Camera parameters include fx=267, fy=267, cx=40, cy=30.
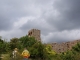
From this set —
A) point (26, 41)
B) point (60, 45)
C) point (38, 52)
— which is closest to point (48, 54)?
point (38, 52)

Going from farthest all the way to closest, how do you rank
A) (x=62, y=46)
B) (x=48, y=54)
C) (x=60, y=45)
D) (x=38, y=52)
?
1. (x=60, y=45)
2. (x=62, y=46)
3. (x=48, y=54)
4. (x=38, y=52)

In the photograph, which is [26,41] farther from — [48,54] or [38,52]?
[38,52]

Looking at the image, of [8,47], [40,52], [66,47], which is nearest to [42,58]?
[40,52]

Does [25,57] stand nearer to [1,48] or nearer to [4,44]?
[1,48]

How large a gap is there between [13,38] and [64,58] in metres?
11.7

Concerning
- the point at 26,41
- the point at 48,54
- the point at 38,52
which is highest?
the point at 26,41

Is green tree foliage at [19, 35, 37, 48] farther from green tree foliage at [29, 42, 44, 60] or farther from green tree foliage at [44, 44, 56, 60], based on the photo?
green tree foliage at [29, 42, 44, 60]

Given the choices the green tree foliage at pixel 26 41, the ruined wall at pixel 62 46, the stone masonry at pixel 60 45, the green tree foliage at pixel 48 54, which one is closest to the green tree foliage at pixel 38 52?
the green tree foliage at pixel 48 54

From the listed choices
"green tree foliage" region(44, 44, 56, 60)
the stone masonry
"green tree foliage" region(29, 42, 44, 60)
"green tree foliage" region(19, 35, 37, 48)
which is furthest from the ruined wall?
"green tree foliage" region(29, 42, 44, 60)

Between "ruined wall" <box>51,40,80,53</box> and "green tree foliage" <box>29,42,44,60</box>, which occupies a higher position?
"ruined wall" <box>51,40,80,53</box>

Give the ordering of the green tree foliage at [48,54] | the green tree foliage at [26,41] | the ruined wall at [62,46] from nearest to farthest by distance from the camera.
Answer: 1. the green tree foliage at [48,54]
2. the green tree foliage at [26,41]
3. the ruined wall at [62,46]

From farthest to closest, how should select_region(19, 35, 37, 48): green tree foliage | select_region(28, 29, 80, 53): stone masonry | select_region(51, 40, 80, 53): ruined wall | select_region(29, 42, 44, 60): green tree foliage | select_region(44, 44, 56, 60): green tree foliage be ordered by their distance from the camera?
1. select_region(51, 40, 80, 53): ruined wall
2. select_region(28, 29, 80, 53): stone masonry
3. select_region(19, 35, 37, 48): green tree foliage
4. select_region(44, 44, 56, 60): green tree foliage
5. select_region(29, 42, 44, 60): green tree foliage

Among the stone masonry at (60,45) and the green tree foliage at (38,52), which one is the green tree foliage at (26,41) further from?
the green tree foliage at (38,52)

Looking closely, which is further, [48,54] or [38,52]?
[48,54]
